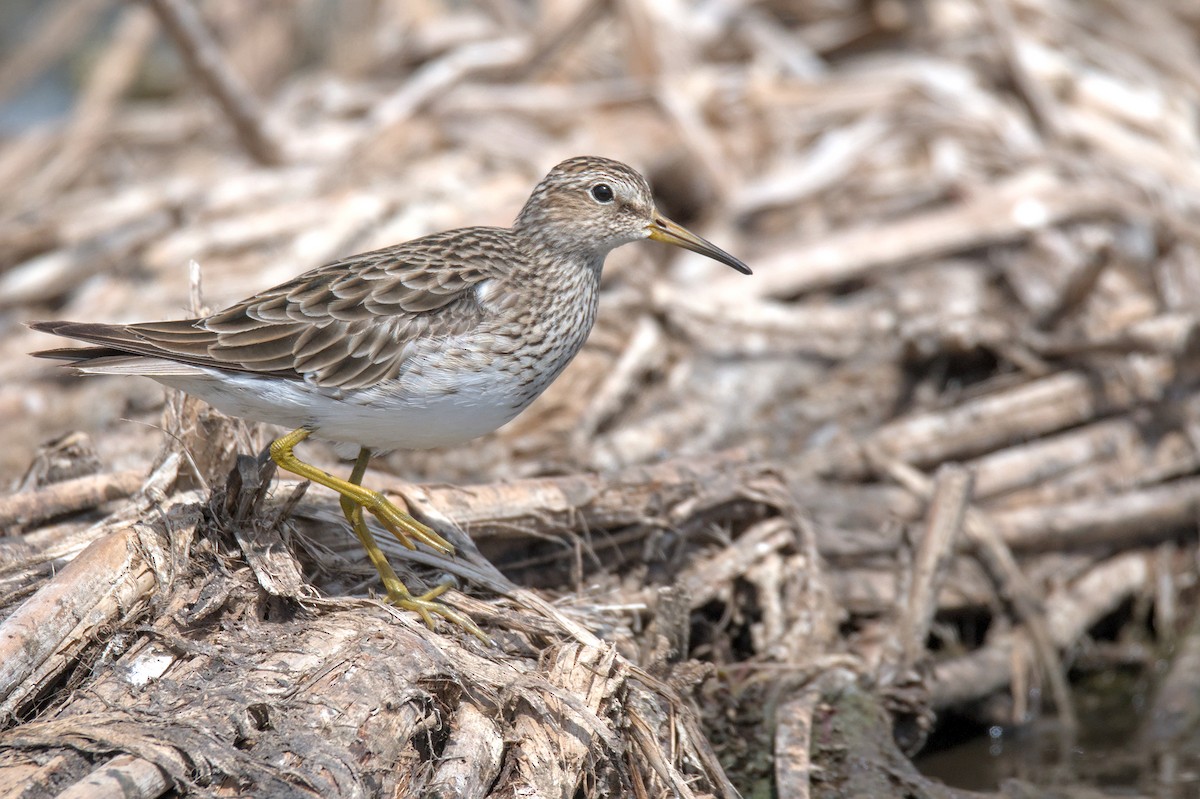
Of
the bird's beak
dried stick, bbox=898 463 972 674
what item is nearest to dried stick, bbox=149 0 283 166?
the bird's beak

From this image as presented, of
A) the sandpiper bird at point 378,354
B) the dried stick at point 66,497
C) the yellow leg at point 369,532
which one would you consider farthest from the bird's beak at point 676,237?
the dried stick at point 66,497

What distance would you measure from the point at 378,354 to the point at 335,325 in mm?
203

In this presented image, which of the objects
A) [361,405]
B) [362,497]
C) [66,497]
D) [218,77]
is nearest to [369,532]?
[362,497]

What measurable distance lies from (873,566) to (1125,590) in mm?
1718

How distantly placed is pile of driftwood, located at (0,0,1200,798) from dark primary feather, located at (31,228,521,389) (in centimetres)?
41

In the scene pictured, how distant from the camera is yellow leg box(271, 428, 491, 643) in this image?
4.42 metres

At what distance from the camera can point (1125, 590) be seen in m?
6.85

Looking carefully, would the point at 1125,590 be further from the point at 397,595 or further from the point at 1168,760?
the point at 397,595

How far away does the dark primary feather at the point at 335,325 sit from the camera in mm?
4340

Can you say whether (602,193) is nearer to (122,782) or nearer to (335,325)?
(335,325)

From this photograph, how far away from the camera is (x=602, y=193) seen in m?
5.28

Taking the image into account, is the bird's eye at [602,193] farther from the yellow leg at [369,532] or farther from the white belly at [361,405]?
the yellow leg at [369,532]

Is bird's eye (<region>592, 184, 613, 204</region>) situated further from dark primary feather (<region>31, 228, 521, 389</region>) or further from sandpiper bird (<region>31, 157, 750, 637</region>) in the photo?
dark primary feather (<region>31, 228, 521, 389</region>)

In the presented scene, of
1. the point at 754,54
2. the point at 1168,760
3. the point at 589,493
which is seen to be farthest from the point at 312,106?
the point at 1168,760
